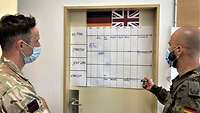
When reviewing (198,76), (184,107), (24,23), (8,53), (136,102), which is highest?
(24,23)

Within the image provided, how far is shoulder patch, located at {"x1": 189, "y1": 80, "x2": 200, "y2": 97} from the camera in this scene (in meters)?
1.69

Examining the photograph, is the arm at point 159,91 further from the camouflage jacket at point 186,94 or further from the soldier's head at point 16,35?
the soldier's head at point 16,35

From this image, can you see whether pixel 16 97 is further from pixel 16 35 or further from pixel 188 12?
pixel 188 12

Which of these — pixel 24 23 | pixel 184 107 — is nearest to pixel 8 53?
pixel 24 23

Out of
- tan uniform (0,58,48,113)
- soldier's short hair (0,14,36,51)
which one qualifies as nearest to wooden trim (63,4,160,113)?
soldier's short hair (0,14,36,51)

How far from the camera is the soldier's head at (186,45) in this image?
5.99ft

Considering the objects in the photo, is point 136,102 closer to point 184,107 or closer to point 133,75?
point 133,75

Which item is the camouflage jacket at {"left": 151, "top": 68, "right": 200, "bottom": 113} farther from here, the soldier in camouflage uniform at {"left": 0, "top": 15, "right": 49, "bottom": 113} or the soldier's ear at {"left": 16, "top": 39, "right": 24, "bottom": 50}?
the soldier's ear at {"left": 16, "top": 39, "right": 24, "bottom": 50}

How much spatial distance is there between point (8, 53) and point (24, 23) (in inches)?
7.0

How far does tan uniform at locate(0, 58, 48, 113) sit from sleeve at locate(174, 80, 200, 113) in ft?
2.62

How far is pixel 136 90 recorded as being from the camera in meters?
3.47

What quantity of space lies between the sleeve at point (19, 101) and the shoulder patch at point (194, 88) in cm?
88

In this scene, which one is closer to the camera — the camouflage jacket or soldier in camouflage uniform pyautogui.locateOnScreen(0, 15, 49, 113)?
soldier in camouflage uniform pyautogui.locateOnScreen(0, 15, 49, 113)

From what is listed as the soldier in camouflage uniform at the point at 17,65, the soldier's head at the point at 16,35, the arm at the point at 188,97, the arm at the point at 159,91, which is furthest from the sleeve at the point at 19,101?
the arm at the point at 159,91
